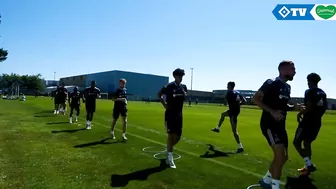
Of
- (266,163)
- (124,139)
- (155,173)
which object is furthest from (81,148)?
(266,163)

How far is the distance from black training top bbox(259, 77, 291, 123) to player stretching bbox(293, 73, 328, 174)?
1959 millimetres

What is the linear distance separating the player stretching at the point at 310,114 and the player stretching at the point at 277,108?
2.03 metres

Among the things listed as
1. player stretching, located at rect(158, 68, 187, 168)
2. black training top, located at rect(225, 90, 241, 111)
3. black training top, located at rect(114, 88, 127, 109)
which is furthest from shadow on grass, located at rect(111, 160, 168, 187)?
black training top, located at rect(114, 88, 127, 109)

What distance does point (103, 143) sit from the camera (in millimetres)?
10961

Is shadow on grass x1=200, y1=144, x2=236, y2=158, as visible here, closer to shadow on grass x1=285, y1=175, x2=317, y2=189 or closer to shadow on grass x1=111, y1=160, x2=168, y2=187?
shadow on grass x1=111, y1=160, x2=168, y2=187

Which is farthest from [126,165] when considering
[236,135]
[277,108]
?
[236,135]

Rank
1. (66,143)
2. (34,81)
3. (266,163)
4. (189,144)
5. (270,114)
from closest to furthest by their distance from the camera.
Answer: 1. (270,114)
2. (266,163)
3. (66,143)
4. (189,144)
5. (34,81)

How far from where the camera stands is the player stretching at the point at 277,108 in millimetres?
5496

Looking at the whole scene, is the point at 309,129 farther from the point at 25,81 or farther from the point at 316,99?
the point at 25,81

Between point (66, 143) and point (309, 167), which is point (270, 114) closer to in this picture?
point (309, 167)

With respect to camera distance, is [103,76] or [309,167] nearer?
[309,167]

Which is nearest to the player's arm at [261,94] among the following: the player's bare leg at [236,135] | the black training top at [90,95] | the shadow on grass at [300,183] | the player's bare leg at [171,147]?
the shadow on grass at [300,183]

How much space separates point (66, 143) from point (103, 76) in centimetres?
12226

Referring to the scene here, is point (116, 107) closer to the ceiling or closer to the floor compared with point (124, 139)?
closer to the ceiling
